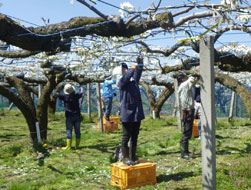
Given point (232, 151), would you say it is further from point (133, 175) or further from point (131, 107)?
point (131, 107)

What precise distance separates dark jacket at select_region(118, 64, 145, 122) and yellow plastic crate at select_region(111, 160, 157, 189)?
0.81 metres

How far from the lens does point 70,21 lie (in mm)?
5359

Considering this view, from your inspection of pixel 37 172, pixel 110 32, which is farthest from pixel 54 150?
pixel 110 32

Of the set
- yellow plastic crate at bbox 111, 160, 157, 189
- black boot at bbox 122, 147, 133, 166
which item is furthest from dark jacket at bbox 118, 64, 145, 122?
yellow plastic crate at bbox 111, 160, 157, 189

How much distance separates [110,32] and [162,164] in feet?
10.4

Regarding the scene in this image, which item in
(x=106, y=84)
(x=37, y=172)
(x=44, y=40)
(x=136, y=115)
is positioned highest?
(x=44, y=40)

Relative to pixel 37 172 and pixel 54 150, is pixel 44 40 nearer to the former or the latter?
pixel 37 172

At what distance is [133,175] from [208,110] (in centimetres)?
181

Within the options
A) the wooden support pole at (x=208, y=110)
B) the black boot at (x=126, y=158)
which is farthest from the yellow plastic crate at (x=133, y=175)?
the wooden support pole at (x=208, y=110)

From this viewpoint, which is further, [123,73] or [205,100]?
[123,73]

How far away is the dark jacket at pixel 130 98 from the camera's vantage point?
16.8 ft

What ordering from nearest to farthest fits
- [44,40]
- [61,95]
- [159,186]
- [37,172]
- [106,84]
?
[159,186] → [44,40] → [37,172] → [61,95] → [106,84]

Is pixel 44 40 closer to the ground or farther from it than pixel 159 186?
farther from it

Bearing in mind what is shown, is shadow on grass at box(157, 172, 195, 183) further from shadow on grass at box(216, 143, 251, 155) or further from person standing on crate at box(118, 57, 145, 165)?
shadow on grass at box(216, 143, 251, 155)
